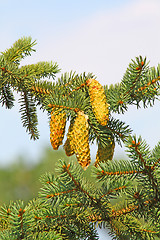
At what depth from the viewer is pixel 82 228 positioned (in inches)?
44.0

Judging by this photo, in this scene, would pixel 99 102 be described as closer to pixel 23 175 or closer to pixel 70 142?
pixel 70 142

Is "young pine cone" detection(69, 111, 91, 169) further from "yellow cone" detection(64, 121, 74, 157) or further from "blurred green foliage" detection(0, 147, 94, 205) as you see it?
"blurred green foliage" detection(0, 147, 94, 205)

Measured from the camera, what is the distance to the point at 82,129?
1.10 metres

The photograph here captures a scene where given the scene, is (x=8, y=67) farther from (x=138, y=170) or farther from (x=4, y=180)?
(x=4, y=180)

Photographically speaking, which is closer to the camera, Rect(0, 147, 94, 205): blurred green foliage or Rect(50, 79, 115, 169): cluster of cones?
Rect(50, 79, 115, 169): cluster of cones

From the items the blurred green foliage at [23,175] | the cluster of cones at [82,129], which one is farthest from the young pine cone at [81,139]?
the blurred green foliage at [23,175]

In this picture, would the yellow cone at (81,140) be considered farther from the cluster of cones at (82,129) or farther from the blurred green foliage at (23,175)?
the blurred green foliage at (23,175)

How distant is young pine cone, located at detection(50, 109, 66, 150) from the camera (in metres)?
1.15

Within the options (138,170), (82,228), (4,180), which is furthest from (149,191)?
(4,180)

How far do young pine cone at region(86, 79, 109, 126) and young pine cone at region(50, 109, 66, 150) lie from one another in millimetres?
119

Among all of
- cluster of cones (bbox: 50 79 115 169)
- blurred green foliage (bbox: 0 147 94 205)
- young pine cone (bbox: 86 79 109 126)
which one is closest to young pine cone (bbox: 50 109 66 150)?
cluster of cones (bbox: 50 79 115 169)

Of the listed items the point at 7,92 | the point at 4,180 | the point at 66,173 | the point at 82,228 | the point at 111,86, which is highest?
the point at 4,180

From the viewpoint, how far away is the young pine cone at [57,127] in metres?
1.15

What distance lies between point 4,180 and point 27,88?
964 cm
